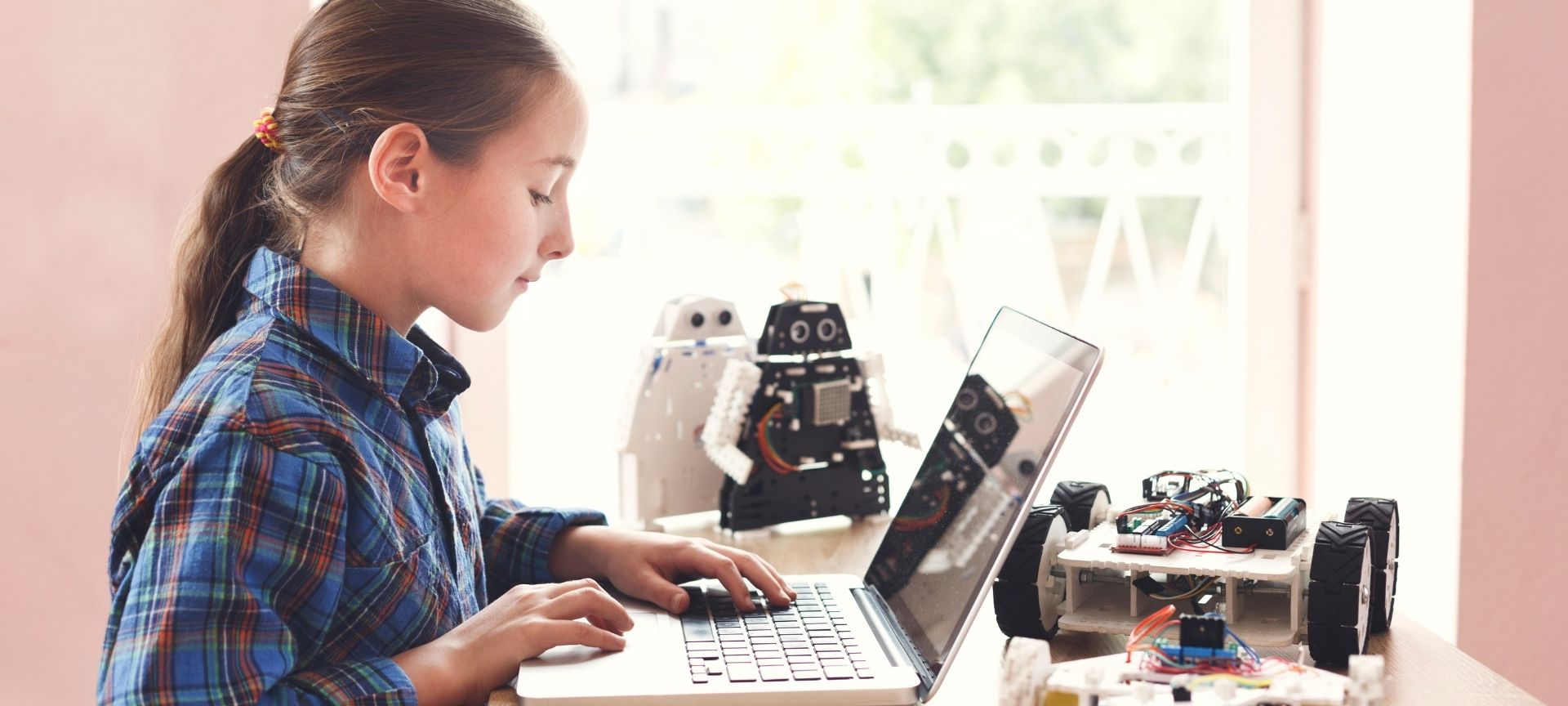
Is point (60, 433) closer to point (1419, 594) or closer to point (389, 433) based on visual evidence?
point (389, 433)

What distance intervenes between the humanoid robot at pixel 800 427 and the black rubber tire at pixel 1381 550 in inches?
22.1

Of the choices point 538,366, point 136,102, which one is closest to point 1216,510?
point 136,102

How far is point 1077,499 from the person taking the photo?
952 mm

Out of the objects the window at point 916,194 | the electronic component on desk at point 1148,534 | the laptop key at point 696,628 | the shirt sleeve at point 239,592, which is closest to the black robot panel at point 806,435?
the laptop key at point 696,628

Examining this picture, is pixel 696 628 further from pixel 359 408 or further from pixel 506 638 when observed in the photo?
pixel 359 408

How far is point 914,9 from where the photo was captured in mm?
4004

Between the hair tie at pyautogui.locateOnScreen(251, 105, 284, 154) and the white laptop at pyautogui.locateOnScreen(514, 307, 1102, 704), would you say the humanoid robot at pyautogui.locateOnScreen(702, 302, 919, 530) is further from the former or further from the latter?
the hair tie at pyautogui.locateOnScreen(251, 105, 284, 154)

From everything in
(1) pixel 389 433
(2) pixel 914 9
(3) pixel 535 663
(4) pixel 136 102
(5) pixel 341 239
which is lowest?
(3) pixel 535 663

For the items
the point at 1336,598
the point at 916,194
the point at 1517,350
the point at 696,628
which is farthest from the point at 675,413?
the point at 916,194

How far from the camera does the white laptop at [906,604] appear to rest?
0.76m

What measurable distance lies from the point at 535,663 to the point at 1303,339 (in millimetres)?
1256

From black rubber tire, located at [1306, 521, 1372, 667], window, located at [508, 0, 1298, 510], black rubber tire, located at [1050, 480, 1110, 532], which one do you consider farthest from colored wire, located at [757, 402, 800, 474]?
window, located at [508, 0, 1298, 510]

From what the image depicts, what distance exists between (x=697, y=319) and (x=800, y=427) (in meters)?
0.16

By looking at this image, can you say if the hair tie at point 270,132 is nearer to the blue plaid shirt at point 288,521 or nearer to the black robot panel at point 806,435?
the blue plaid shirt at point 288,521
